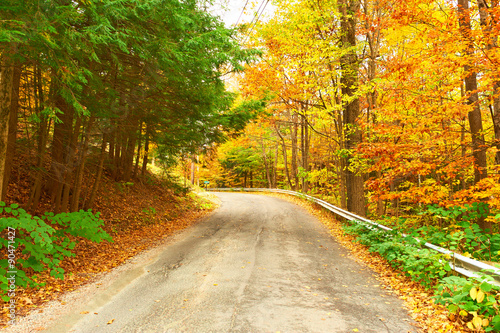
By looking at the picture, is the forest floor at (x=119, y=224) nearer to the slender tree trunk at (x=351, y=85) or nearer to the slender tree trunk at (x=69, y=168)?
the slender tree trunk at (x=69, y=168)

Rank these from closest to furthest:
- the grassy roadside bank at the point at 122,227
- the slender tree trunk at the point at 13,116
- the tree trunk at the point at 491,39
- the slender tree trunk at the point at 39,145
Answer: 1. the grassy roadside bank at the point at 122,227
2. the slender tree trunk at the point at 13,116
3. the tree trunk at the point at 491,39
4. the slender tree trunk at the point at 39,145

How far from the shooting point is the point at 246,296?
15.0 ft

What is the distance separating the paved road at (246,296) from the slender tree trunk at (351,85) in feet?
13.5

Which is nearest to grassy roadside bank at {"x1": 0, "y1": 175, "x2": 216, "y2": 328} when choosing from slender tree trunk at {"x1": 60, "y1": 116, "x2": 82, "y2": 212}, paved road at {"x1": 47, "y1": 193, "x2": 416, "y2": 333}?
paved road at {"x1": 47, "y1": 193, "x2": 416, "y2": 333}

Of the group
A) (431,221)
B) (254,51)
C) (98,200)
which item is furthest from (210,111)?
(431,221)

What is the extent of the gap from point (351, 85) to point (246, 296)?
30.1ft

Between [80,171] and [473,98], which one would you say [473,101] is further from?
[80,171]

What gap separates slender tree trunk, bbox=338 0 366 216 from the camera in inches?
423

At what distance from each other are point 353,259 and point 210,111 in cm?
620

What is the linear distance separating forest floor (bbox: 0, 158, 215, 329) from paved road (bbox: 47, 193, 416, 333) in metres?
0.81

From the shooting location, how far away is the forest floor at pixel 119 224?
495 centimetres

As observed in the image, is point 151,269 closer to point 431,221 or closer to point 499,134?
point 499,134

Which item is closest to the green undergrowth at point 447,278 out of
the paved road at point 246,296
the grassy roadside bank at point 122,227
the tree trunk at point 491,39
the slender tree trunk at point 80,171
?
the paved road at point 246,296

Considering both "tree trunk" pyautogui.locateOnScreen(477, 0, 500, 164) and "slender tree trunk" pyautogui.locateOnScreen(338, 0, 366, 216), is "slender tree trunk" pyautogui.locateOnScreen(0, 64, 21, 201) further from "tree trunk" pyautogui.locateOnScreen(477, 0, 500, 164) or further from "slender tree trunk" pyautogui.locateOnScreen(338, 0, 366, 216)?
"tree trunk" pyautogui.locateOnScreen(477, 0, 500, 164)
